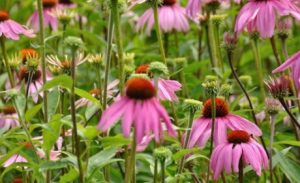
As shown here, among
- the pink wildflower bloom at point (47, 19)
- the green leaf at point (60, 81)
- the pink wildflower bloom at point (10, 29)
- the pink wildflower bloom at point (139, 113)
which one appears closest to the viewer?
the pink wildflower bloom at point (139, 113)

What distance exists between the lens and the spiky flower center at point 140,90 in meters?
0.99

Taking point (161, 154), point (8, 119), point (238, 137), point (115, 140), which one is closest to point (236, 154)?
point (238, 137)

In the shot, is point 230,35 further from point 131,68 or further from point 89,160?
point 89,160

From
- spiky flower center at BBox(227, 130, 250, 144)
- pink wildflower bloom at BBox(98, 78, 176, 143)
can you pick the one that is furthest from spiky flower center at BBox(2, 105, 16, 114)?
pink wildflower bloom at BBox(98, 78, 176, 143)

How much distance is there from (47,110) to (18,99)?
0.38 feet

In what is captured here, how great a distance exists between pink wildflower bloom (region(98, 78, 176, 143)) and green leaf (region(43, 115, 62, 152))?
6.3 inches

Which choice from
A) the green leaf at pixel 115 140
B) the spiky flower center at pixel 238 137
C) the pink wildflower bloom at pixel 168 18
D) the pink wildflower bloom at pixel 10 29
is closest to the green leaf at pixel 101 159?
the green leaf at pixel 115 140

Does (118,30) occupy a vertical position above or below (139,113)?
above

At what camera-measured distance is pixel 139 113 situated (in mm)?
942

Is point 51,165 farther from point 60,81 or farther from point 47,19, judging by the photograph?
point 47,19

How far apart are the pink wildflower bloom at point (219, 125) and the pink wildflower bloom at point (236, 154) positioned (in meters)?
0.02

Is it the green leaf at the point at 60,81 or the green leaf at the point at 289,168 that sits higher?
the green leaf at the point at 60,81

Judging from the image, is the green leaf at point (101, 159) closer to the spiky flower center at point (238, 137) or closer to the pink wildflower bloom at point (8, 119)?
the spiky flower center at point (238, 137)

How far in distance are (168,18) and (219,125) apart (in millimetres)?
845
